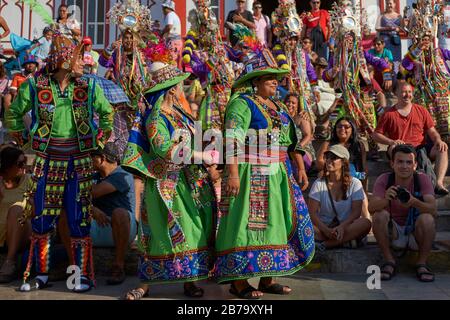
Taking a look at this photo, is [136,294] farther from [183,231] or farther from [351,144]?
[351,144]

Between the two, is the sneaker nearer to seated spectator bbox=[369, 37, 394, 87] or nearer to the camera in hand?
the camera in hand

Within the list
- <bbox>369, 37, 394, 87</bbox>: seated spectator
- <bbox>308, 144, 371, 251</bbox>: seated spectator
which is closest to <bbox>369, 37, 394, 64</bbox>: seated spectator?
<bbox>369, 37, 394, 87</bbox>: seated spectator

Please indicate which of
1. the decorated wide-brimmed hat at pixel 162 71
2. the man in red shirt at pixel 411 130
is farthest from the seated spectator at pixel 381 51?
the decorated wide-brimmed hat at pixel 162 71

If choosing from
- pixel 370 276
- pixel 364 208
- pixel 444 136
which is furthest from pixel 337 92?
pixel 370 276

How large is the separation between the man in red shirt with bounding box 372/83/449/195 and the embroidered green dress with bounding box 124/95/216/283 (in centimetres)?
289

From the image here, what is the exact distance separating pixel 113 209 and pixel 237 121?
160 cm

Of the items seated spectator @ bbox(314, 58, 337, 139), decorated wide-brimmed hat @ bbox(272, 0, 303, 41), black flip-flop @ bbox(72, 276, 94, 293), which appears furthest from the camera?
decorated wide-brimmed hat @ bbox(272, 0, 303, 41)

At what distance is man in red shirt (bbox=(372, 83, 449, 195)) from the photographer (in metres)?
6.50

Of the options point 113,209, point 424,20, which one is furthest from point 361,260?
point 424,20

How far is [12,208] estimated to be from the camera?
523cm

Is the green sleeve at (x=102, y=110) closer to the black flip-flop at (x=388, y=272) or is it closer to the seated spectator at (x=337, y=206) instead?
the seated spectator at (x=337, y=206)

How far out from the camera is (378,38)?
10.7m

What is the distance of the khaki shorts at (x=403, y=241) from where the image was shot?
16.6 feet

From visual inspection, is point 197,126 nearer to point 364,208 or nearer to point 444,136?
point 364,208
